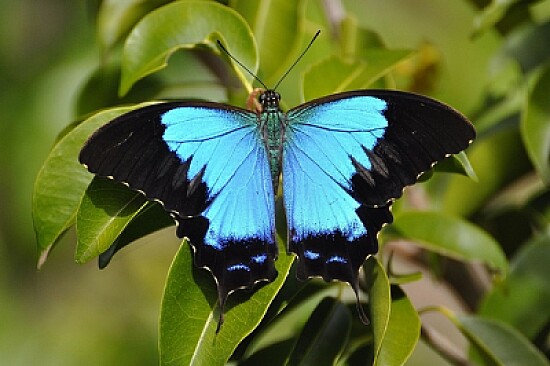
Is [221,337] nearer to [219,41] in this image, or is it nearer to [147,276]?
[219,41]

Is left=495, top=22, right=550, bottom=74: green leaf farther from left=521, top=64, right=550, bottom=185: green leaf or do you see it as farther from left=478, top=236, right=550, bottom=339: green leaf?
left=478, top=236, right=550, bottom=339: green leaf

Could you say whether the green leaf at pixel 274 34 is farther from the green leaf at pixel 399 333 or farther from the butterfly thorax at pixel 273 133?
the green leaf at pixel 399 333

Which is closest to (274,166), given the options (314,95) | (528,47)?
(314,95)

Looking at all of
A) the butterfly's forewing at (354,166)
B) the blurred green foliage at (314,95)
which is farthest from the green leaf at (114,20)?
the butterfly's forewing at (354,166)

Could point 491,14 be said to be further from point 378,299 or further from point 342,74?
point 378,299

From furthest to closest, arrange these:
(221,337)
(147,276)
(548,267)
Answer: (147,276) → (548,267) → (221,337)

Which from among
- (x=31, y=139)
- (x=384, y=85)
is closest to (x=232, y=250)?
(x=384, y=85)
